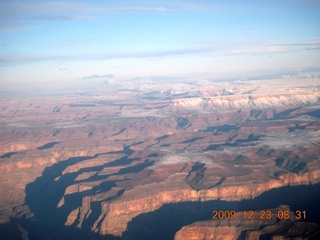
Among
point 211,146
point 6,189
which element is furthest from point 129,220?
point 211,146

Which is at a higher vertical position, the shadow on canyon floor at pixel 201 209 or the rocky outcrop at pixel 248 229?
the rocky outcrop at pixel 248 229

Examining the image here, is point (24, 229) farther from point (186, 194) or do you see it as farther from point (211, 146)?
point (211, 146)

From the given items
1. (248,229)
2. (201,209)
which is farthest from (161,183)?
(248,229)
